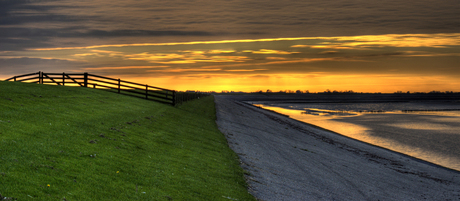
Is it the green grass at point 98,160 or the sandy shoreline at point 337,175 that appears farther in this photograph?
the sandy shoreline at point 337,175

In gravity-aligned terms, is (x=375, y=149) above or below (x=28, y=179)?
below

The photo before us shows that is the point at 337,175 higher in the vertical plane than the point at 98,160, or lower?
lower

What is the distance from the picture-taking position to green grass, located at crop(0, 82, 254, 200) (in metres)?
8.21

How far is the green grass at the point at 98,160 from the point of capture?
8211 mm

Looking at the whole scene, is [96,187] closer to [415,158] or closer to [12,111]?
[12,111]

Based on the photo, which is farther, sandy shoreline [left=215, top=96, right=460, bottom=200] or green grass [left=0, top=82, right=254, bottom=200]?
sandy shoreline [left=215, top=96, right=460, bottom=200]

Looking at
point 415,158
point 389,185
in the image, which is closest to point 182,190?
point 389,185

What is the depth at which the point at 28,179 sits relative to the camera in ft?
25.6

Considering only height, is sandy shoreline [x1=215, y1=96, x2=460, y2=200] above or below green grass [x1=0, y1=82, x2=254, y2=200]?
below

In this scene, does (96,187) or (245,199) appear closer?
(96,187)

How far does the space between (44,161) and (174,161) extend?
18.3 ft

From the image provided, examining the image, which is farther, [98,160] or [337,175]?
[337,175]

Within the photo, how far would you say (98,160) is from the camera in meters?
10.9

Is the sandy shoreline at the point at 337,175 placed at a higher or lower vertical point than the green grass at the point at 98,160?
lower
